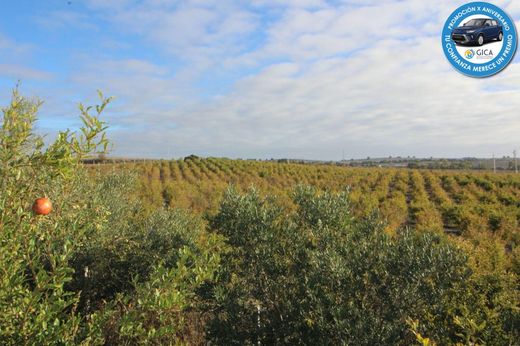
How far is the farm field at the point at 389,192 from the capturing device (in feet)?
48.0

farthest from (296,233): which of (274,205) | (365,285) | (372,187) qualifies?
(372,187)

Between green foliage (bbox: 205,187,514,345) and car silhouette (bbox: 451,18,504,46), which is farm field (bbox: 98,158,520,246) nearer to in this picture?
green foliage (bbox: 205,187,514,345)

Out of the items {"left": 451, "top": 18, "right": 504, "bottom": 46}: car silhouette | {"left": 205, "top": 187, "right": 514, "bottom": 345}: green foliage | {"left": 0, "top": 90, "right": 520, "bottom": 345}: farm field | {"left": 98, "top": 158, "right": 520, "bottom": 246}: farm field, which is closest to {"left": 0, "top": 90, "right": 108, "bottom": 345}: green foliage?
{"left": 0, "top": 90, "right": 520, "bottom": 345}: farm field

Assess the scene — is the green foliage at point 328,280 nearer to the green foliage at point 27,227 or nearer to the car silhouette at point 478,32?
the green foliage at point 27,227

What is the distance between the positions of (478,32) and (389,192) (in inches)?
643

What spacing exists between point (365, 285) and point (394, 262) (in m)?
0.43

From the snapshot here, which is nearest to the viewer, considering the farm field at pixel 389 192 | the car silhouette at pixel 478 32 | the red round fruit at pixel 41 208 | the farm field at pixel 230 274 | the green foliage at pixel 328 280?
the red round fruit at pixel 41 208

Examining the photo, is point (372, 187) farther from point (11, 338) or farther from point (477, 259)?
point (11, 338)

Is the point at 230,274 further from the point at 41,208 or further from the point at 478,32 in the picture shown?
the point at 478,32

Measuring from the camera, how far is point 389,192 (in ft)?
77.3

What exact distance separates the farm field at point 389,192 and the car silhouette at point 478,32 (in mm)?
4638

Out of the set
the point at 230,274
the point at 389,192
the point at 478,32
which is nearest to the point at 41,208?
the point at 230,274

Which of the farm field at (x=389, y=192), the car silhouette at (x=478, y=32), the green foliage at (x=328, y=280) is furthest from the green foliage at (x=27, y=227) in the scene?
the car silhouette at (x=478, y=32)

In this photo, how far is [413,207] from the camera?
18.1 metres
